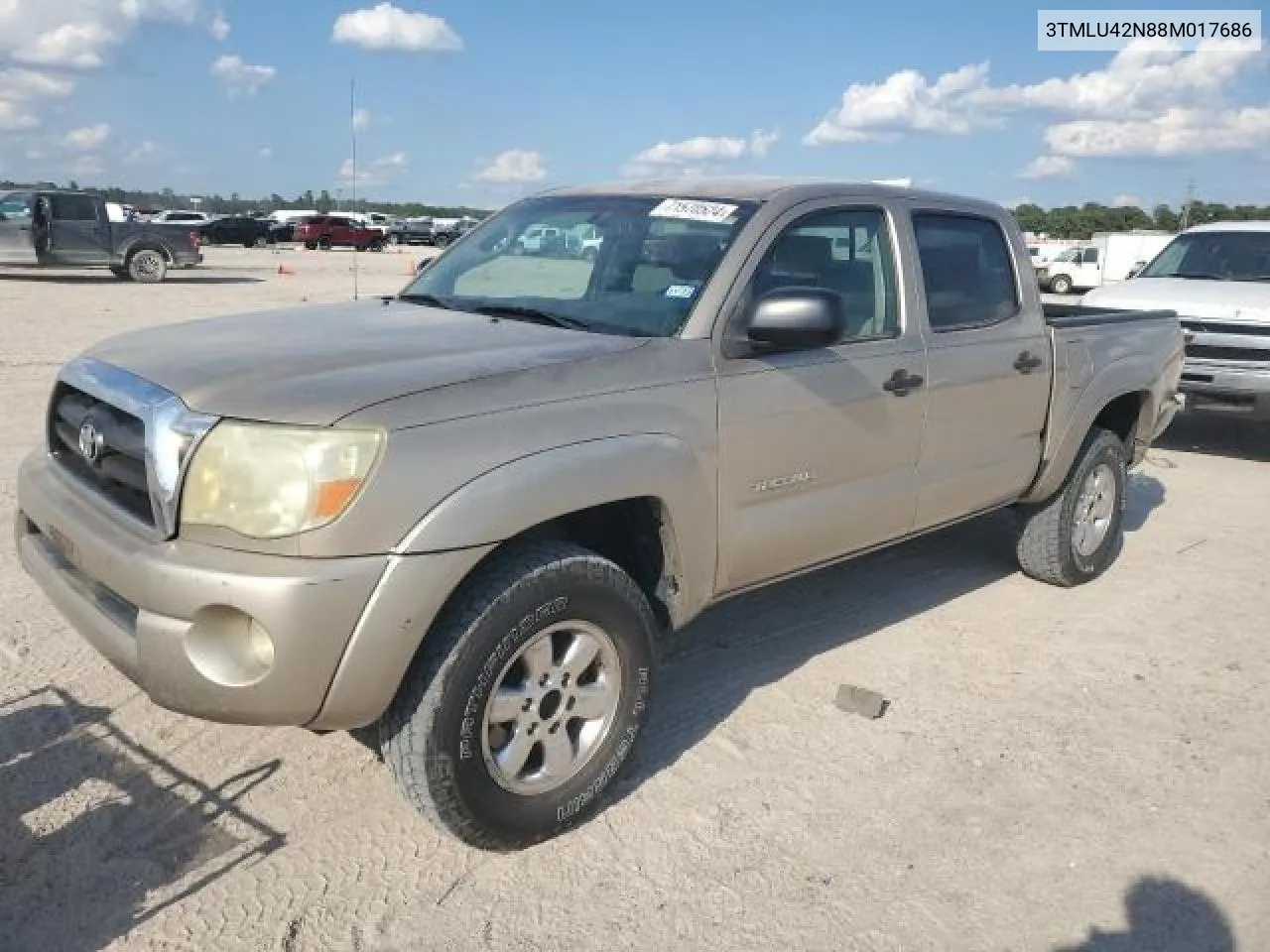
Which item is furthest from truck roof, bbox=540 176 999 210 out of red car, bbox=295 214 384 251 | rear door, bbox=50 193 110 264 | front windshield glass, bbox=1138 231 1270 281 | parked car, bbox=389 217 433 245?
parked car, bbox=389 217 433 245

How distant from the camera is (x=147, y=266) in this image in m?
22.6

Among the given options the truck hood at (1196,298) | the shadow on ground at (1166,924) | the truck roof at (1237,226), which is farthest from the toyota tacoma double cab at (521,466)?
the truck roof at (1237,226)

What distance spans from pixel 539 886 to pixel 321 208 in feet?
284

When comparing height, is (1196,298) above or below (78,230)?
below

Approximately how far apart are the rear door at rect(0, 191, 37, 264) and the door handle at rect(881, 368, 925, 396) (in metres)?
21.2

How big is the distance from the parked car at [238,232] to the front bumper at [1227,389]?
48793 mm

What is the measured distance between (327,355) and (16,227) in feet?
69.1

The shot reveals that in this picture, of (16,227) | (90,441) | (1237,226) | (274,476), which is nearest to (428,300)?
(90,441)

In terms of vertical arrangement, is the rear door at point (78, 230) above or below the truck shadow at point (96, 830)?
above

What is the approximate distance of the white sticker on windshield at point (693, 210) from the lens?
3.72 meters

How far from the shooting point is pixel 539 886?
292cm

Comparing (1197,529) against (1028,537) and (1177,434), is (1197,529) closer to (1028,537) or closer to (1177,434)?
(1028,537)

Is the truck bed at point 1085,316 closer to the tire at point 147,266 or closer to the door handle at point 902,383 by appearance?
the door handle at point 902,383

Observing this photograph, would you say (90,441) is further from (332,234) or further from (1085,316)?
(332,234)
